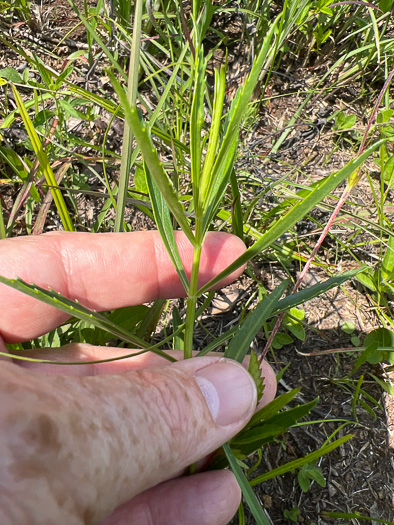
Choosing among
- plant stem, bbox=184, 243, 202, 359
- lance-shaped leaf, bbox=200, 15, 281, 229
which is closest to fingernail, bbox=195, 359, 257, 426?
plant stem, bbox=184, 243, 202, 359

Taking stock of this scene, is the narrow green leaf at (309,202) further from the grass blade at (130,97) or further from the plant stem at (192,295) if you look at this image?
the grass blade at (130,97)

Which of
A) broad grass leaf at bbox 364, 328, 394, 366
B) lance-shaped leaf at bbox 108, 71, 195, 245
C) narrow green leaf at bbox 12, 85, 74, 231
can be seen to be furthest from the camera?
broad grass leaf at bbox 364, 328, 394, 366

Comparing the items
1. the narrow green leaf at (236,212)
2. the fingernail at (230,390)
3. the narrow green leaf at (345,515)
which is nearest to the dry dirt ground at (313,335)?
the narrow green leaf at (345,515)

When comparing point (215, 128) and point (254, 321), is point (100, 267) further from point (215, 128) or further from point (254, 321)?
point (215, 128)

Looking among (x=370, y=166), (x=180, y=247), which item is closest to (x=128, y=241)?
(x=180, y=247)

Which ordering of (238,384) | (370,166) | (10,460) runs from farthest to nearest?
(370,166) < (238,384) < (10,460)

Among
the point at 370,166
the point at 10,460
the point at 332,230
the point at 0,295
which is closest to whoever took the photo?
the point at 10,460

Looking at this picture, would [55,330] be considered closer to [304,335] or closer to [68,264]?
[68,264]

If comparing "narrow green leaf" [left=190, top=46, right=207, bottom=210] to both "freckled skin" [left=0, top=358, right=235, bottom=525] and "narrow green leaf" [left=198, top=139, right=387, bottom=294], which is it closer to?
"narrow green leaf" [left=198, top=139, right=387, bottom=294]
